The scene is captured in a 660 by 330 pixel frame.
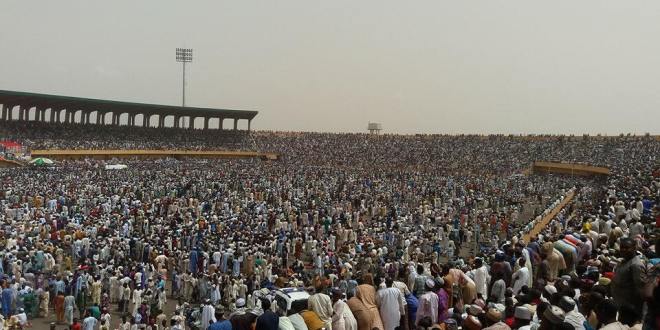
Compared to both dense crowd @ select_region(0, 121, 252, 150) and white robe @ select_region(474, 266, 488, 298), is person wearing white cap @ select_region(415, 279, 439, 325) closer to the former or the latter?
white robe @ select_region(474, 266, 488, 298)

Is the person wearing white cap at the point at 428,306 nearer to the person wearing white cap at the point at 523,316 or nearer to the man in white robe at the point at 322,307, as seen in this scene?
the man in white robe at the point at 322,307

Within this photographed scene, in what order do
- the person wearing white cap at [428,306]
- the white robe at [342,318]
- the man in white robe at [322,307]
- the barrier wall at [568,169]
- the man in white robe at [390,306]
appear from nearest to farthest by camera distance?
the white robe at [342,318]
the man in white robe at [322,307]
the man in white robe at [390,306]
the person wearing white cap at [428,306]
the barrier wall at [568,169]

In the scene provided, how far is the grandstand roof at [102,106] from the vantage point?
44.6 meters

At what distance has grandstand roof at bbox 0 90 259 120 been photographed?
4459 cm

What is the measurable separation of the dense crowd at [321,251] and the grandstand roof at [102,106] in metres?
11.6

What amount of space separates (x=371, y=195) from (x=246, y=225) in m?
10.6

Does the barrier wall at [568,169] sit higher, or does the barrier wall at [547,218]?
the barrier wall at [568,169]

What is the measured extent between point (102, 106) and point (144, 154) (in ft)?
21.1

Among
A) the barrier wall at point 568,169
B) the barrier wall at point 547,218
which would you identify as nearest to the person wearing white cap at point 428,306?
the barrier wall at point 547,218

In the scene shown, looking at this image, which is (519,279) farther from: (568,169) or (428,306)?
(568,169)

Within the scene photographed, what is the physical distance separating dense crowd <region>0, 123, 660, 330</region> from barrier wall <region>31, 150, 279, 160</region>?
6426 millimetres

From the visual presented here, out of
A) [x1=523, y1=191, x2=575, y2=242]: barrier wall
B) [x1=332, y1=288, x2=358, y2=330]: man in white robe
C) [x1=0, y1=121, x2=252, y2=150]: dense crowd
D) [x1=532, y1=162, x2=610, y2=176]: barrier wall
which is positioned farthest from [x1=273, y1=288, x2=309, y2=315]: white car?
[x1=0, y1=121, x2=252, y2=150]: dense crowd

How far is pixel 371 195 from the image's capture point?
28.3 meters

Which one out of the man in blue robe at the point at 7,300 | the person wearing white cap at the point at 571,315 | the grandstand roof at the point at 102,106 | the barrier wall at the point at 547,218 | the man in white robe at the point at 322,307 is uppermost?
the grandstand roof at the point at 102,106
